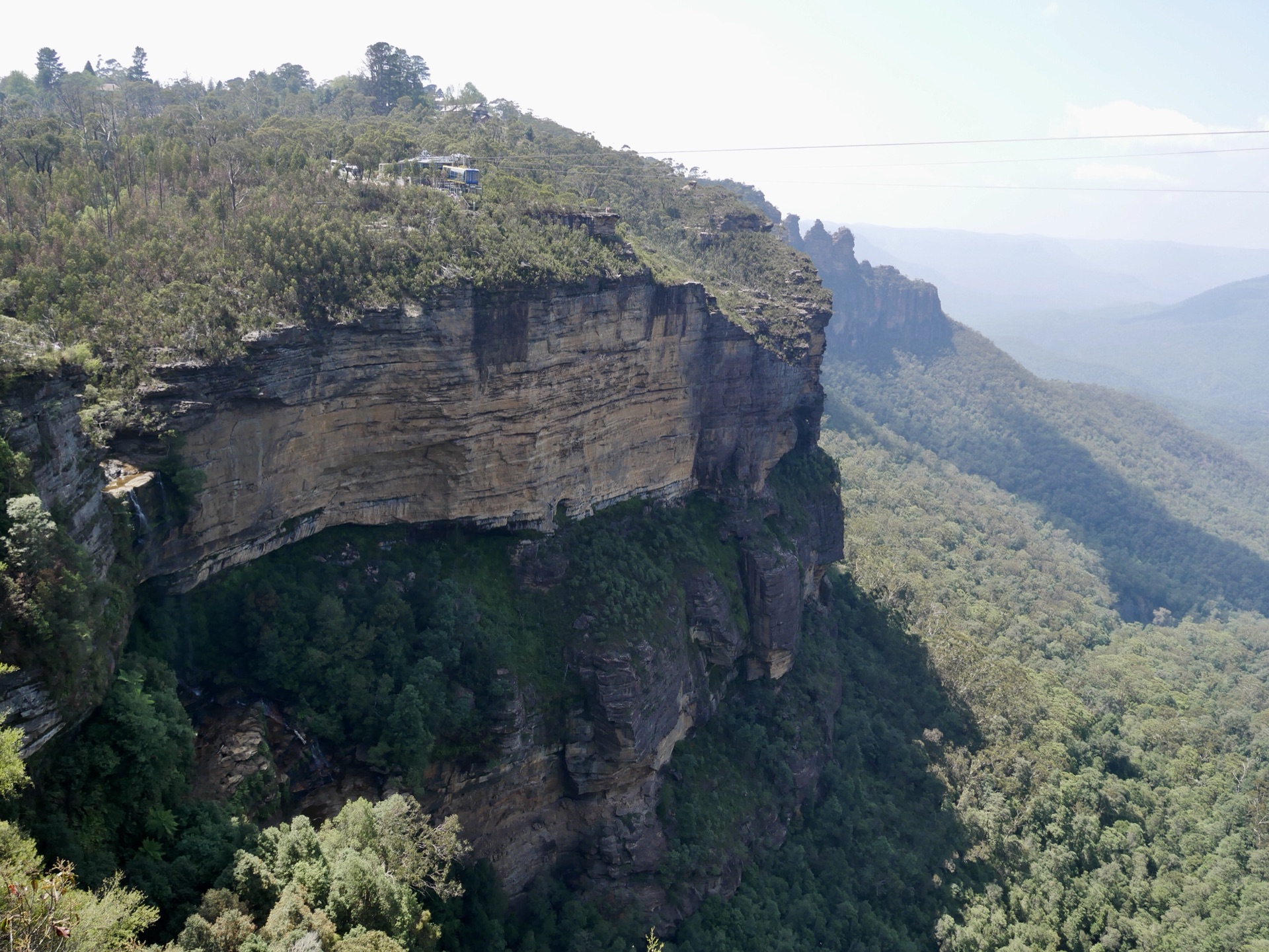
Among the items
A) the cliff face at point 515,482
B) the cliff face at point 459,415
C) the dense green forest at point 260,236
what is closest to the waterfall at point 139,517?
the cliff face at point 515,482

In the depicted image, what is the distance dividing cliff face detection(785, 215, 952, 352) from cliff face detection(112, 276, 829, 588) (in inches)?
3237

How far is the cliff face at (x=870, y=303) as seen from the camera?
116m

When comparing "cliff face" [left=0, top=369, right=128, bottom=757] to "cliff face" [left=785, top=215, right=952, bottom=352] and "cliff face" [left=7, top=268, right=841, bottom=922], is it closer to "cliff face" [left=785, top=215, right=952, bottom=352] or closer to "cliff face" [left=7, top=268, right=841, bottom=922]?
"cliff face" [left=7, top=268, right=841, bottom=922]

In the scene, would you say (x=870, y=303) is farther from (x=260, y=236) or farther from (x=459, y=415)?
(x=260, y=236)

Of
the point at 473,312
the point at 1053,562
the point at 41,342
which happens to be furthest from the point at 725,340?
the point at 1053,562

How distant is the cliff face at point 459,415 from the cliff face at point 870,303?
82230 millimetres

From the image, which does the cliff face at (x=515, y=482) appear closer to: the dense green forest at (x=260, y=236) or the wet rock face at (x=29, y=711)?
the wet rock face at (x=29, y=711)

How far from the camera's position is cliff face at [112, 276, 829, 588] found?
21562 millimetres

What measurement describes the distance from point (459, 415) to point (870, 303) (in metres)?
103

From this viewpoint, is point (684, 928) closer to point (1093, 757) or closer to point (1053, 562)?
point (1093, 757)

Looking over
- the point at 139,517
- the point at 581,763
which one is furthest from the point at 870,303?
the point at 139,517

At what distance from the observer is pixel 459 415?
26.7 metres

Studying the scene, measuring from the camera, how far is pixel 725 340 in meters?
37.2

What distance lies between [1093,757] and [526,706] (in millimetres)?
34801
